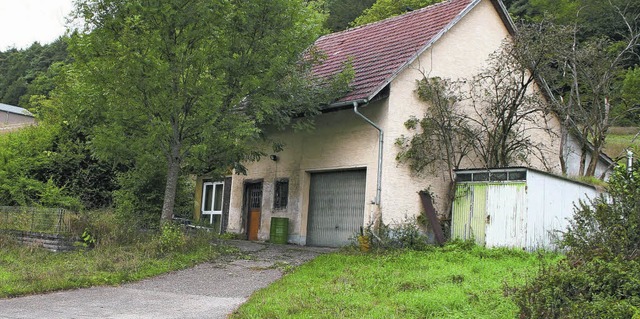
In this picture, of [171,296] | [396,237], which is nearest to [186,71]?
[171,296]

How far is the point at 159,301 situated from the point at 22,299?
2.21m

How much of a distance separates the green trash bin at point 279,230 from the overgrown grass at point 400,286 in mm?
5038

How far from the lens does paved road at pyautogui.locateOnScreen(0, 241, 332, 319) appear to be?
9.31 meters

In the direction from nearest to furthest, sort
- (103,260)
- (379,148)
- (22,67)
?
1. (103,260)
2. (379,148)
3. (22,67)

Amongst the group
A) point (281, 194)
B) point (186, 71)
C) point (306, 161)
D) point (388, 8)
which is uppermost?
point (388, 8)

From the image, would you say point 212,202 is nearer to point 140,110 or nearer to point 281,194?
point 281,194

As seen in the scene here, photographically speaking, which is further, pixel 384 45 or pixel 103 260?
pixel 384 45

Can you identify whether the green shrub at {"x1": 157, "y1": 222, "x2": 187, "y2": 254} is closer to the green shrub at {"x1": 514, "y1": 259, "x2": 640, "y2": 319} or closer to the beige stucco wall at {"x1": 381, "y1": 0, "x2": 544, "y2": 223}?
the beige stucco wall at {"x1": 381, "y1": 0, "x2": 544, "y2": 223}

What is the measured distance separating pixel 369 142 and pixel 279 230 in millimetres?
4415

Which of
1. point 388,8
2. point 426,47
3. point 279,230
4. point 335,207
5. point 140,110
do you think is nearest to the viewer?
point 140,110

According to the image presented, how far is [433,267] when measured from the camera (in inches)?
490

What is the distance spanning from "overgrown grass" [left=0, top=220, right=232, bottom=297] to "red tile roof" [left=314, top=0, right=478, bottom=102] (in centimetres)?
599

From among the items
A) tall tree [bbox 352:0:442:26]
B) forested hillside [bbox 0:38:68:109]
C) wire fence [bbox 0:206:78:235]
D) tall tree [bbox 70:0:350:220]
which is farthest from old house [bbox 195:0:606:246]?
forested hillside [bbox 0:38:68:109]

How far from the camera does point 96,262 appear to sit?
1310 centimetres
